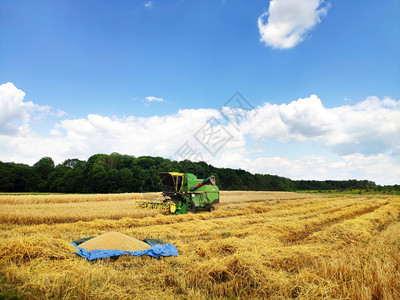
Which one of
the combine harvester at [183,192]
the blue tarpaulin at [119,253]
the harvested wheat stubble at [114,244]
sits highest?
the combine harvester at [183,192]

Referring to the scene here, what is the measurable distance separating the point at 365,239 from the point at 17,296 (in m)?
9.55

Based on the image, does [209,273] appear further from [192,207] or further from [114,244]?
[192,207]

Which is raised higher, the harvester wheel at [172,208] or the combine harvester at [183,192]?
the combine harvester at [183,192]

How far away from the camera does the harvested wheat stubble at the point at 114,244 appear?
654 centimetres

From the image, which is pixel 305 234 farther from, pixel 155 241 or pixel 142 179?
pixel 142 179

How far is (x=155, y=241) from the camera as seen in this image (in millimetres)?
7656

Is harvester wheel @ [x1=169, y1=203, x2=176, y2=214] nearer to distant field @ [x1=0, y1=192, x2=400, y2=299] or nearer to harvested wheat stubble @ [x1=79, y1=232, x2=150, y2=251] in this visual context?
distant field @ [x1=0, y1=192, x2=400, y2=299]

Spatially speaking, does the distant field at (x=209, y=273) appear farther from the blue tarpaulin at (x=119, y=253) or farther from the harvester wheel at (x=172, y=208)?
the harvester wheel at (x=172, y=208)

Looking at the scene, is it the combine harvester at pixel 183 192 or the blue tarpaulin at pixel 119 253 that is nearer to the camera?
the blue tarpaulin at pixel 119 253

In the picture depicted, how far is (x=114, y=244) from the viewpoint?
259 inches

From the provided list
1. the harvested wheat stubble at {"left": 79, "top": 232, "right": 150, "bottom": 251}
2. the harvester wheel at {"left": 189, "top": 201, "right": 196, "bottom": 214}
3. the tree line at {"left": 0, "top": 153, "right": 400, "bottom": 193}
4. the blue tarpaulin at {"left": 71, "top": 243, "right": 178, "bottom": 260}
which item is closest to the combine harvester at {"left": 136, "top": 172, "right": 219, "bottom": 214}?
the harvester wheel at {"left": 189, "top": 201, "right": 196, "bottom": 214}

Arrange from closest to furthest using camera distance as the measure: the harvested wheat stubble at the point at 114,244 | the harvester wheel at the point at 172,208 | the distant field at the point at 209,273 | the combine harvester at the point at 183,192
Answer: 1. the distant field at the point at 209,273
2. the harvested wheat stubble at the point at 114,244
3. the harvester wheel at the point at 172,208
4. the combine harvester at the point at 183,192

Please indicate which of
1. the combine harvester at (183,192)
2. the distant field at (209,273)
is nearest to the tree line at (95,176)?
the combine harvester at (183,192)

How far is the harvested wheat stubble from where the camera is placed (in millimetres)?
6535
